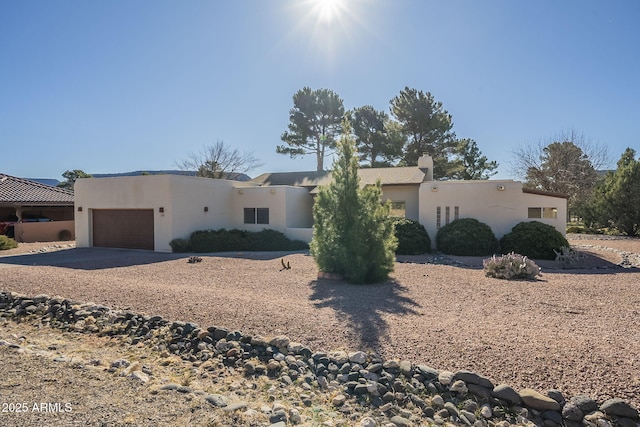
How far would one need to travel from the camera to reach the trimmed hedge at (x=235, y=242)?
1773cm

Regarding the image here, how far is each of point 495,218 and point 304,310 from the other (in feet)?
42.1

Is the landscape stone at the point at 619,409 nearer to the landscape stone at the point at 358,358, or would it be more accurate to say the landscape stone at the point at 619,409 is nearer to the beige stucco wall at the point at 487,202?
the landscape stone at the point at 358,358

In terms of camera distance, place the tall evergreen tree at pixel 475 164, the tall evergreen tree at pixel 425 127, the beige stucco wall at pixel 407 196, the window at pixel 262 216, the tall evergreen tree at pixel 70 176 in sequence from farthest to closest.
A: the tall evergreen tree at pixel 70 176, the tall evergreen tree at pixel 475 164, the tall evergreen tree at pixel 425 127, the beige stucco wall at pixel 407 196, the window at pixel 262 216

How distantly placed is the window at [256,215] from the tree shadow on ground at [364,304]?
1068 cm

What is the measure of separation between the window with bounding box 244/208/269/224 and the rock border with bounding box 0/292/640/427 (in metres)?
13.8

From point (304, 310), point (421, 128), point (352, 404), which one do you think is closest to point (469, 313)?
point (304, 310)

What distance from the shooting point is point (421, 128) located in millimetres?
32625

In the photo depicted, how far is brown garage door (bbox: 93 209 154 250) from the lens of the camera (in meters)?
18.6

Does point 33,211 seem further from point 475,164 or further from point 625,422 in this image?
point 475,164

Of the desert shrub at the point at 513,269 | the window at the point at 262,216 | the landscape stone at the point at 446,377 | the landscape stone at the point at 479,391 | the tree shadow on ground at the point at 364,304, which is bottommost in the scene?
the landscape stone at the point at 479,391

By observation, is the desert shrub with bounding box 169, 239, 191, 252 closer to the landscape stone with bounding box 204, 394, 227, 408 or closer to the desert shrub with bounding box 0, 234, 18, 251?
the desert shrub with bounding box 0, 234, 18, 251

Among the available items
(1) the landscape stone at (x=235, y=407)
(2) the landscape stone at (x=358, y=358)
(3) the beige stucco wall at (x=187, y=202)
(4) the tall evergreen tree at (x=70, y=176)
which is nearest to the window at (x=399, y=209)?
(3) the beige stucco wall at (x=187, y=202)

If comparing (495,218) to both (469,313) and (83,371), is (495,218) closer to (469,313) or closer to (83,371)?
(469,313)

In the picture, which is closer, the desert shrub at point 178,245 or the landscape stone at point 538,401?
the landscape stone at point 538,401
